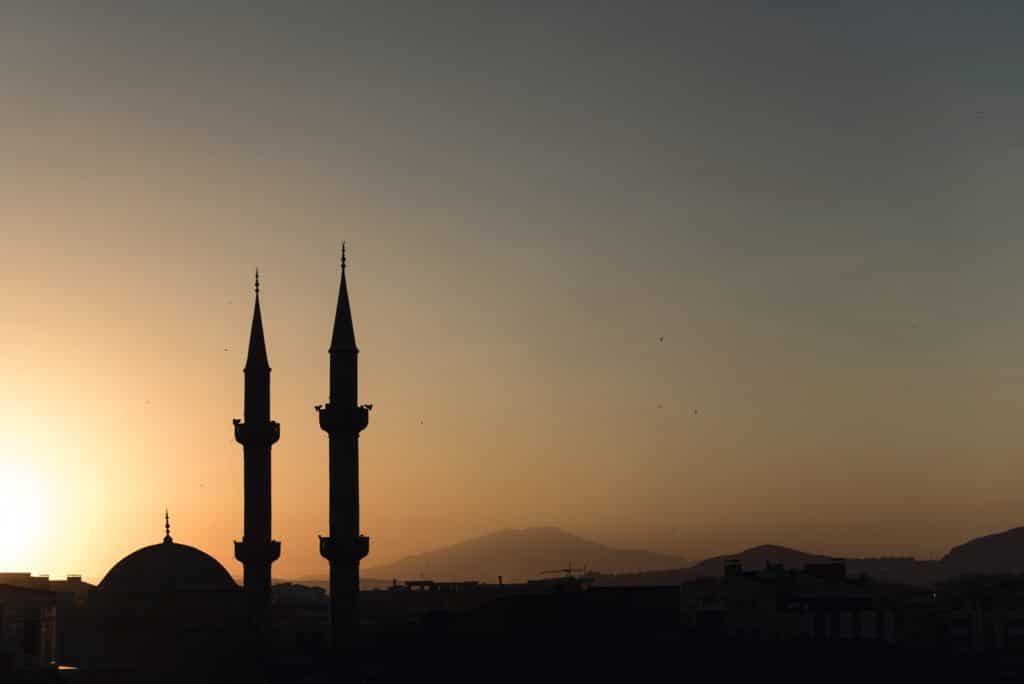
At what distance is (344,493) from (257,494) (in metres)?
4.90

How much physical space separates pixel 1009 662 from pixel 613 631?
15.0 metres

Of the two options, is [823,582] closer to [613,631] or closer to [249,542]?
[613,631]

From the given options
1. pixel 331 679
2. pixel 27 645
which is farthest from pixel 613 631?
pixel 27 645

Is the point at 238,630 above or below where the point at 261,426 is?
below

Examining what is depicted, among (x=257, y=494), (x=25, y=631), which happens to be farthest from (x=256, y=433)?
(x=25, y=631)

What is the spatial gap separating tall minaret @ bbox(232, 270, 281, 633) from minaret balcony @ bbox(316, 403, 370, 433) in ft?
13.6

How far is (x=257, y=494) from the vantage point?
5725cm

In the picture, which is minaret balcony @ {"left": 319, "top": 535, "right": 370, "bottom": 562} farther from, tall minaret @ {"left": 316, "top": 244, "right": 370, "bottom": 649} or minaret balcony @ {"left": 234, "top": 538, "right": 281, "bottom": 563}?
minaret balcony @ {"left": 234, "top": 538, "right": 281, "bottom": 563}

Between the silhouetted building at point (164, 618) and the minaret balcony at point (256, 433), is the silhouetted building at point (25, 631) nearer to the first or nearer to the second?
the silhouetted building at point (164, 618)

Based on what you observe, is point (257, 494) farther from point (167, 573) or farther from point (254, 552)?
point (167, 573)

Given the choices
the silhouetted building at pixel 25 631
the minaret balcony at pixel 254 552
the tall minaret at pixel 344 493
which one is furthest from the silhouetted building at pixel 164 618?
the tall minaret at pixel 344 493

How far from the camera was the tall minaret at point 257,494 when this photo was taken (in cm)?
5712

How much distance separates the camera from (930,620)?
68.2 m

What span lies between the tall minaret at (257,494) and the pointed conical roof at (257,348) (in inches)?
1.4
